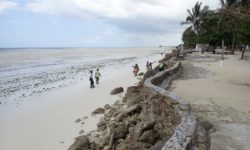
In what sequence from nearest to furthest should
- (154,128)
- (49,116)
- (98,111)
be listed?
(154,128), (98,111), (49,116)

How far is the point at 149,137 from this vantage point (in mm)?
9172

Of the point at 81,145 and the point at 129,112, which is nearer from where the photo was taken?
the point at 81,145

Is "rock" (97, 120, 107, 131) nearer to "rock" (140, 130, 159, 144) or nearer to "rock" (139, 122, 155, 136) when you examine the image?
"rock" (139, 122, 155, 136)

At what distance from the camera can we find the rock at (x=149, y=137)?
914 cm

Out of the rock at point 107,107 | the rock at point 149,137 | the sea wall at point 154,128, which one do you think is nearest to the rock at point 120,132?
the sea wall at point 154,128

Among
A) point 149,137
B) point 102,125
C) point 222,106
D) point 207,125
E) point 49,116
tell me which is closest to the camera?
point 207,125

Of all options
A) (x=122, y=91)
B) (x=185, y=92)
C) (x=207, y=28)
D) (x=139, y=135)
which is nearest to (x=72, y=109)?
(x=122, y=91)

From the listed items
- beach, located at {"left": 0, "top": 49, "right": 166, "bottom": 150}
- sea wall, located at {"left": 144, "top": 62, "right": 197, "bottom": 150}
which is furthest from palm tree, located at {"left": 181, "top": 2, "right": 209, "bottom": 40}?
sea wall, located at {"left": 144, "top": 62, "right": 197, "bottom": 150}

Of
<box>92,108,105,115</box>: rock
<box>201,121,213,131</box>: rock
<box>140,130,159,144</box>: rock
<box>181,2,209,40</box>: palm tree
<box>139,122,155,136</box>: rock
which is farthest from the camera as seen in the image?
<box>181,2,209,40</box>: palm tree

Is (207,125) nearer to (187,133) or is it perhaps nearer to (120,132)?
(187,133)

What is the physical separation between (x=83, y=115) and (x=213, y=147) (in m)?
9.47

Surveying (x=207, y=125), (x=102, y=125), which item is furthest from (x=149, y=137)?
(x=102, y=125)

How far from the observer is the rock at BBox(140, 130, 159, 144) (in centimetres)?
914

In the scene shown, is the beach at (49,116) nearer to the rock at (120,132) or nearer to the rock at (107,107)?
the rock at (107,107)
